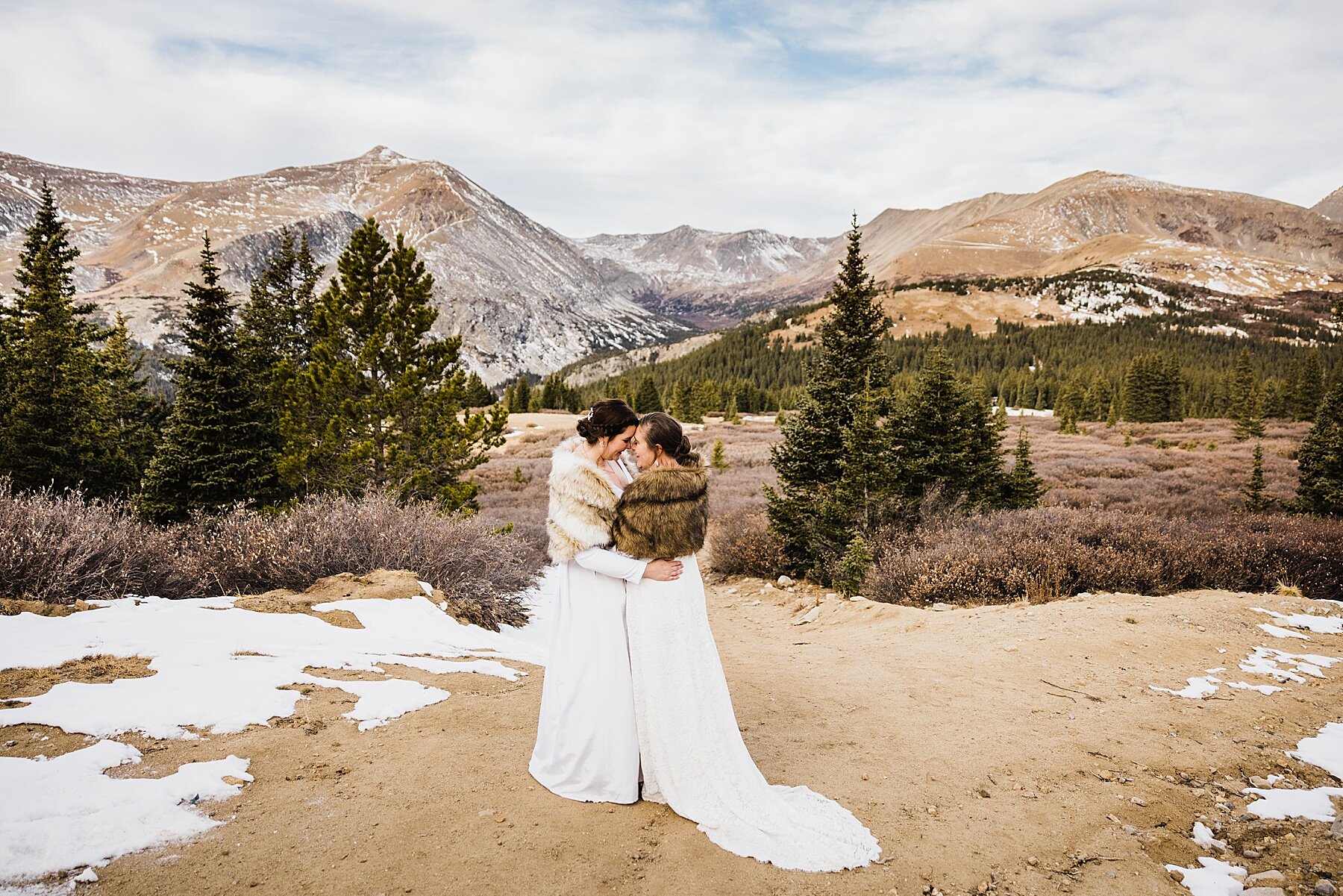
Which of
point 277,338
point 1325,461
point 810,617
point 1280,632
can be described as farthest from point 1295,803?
point 277,338

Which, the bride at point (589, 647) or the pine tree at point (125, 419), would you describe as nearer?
the bride at point (589, 647)

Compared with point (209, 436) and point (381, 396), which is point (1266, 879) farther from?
point (209, 436)

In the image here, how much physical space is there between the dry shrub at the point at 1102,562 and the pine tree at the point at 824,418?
2.61m

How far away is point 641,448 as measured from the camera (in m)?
3.78

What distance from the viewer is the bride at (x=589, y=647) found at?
11.7 feet

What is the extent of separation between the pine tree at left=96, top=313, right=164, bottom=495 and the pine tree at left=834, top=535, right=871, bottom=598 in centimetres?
1473

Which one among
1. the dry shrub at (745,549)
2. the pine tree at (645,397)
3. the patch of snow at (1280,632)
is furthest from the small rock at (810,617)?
the pine tree at (645,397)

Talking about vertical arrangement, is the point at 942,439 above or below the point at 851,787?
above

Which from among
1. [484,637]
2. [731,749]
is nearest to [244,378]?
[484,637]

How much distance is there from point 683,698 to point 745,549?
37.8 ft

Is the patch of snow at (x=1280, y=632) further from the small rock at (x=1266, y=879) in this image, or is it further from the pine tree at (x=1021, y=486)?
the pine tree at (x=1021, y=486)

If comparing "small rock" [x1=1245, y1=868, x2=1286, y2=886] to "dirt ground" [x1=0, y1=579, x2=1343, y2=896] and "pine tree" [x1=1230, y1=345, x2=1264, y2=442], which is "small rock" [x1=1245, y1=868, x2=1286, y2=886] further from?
"pine tree" [x1=1230, y1=345, x2=1264, y2=442]

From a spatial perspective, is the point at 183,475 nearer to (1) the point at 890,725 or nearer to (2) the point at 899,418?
(1) the point at 890,725

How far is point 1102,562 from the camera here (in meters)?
9.91
